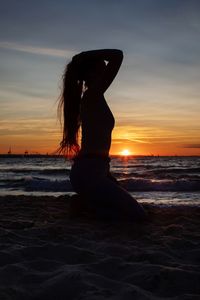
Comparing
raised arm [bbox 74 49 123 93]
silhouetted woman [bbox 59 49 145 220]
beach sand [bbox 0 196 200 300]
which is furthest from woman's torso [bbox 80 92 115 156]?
beach sand [bbox 0 196 200 300]

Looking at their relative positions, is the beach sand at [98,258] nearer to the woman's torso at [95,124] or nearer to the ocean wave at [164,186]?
the woman's torso at [95,124]

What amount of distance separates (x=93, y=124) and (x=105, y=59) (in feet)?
2.49

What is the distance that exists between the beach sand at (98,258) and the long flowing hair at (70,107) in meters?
0.95

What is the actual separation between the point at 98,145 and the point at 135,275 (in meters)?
2.13

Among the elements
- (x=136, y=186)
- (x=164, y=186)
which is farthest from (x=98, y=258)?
(x=136, y=186)

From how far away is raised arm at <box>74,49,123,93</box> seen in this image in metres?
4.56

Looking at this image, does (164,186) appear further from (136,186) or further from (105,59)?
(105,59)

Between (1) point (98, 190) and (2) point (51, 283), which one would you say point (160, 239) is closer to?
(1) point (98, 190)

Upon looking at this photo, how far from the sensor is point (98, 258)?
10.5ft

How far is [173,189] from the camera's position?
12695 mm

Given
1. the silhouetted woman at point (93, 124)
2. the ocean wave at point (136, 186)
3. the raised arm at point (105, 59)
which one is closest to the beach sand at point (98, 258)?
the silhouetted woman at point (93, 124)

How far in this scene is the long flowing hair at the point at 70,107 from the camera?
15.2 ft

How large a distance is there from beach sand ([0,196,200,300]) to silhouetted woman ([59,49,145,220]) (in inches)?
13.7

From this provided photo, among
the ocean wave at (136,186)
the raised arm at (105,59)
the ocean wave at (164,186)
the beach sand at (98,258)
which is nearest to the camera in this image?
the beach sand at (98,258)
